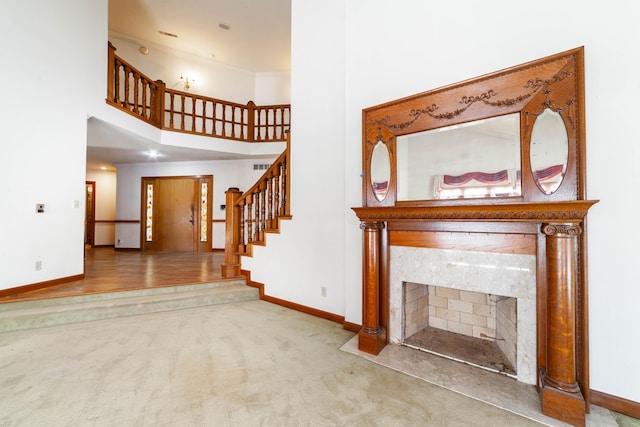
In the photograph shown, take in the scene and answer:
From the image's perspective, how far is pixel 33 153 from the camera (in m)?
3.41

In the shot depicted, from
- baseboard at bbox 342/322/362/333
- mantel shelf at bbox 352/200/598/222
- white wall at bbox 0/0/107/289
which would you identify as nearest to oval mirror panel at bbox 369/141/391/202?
mantel shelf at bbox 352/200/598/222

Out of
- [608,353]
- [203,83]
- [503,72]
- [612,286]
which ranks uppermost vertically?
[203,83]

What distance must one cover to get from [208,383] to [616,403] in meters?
2.55

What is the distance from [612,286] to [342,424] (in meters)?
1.79

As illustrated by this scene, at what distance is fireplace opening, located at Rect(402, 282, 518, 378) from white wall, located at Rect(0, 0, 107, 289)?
443 centimetres

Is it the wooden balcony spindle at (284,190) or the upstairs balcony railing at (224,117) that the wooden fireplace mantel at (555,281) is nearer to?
the wooden balcony spindle at (284,190)

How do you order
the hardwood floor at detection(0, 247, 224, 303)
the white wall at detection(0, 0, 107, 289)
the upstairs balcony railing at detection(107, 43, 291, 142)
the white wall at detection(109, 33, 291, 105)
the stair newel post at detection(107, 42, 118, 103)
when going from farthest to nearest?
the white wall at detection(109, 33, 291, 105) → the upstairs balcony railing at detection(107, 43, 291, 142) → the stair newel post at detection(107, 42, 118, 103) → the hardwood floor at detection(0, 247, 224, 303) → the white wall at detection(0, 0, 107, 289)

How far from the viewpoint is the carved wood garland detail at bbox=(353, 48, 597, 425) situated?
159cm

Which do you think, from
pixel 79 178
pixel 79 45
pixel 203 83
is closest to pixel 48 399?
pixel 79 178

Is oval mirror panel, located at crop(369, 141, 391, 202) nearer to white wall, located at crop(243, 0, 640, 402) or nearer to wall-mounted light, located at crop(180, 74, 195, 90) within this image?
white wall, located at crop(243, 0, 640, 402)

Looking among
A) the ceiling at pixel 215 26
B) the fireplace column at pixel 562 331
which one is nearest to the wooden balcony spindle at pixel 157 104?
the ceiling at pixel 215 26

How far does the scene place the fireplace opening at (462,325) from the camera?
7.02 feet

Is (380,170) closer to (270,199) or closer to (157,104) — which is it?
(270,199)

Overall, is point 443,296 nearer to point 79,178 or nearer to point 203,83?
point 79,178
